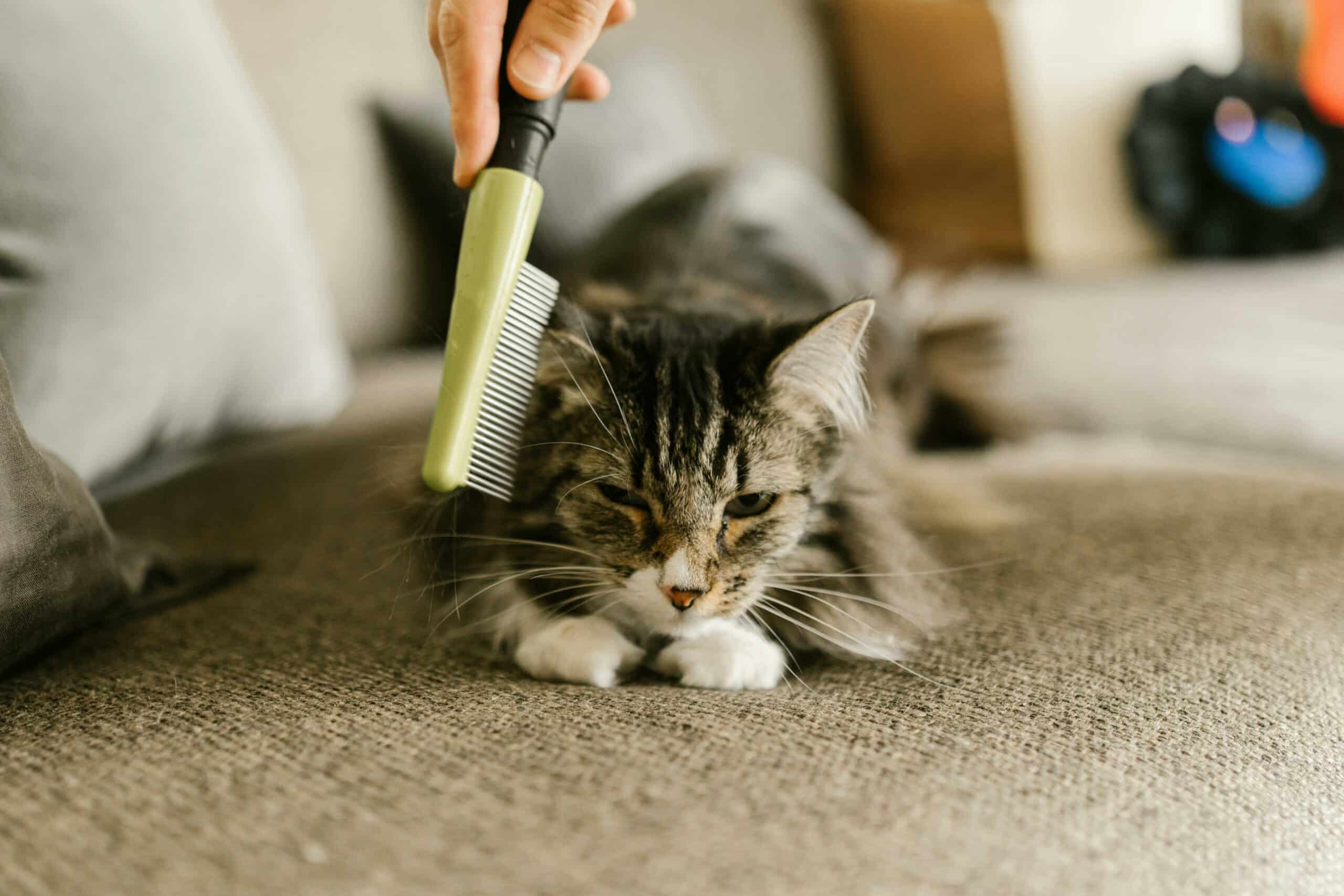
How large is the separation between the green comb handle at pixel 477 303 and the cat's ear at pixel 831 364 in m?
0.26

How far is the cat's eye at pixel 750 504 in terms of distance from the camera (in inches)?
35.2

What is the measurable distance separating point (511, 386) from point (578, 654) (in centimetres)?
25

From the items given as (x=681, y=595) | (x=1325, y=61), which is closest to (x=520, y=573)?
(x=681, y=595)

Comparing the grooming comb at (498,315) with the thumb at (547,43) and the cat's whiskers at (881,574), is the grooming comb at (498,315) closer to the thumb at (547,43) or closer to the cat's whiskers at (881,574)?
the thumb at (547,43)

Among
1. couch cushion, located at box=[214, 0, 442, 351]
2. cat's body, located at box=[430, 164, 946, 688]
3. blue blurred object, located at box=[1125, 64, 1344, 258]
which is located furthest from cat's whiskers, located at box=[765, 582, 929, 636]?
blue blurred object, located at box=[1125, 64, 1344, 258]

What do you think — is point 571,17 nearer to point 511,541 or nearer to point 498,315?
point 498,315

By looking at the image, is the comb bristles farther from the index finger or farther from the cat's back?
the cat's back

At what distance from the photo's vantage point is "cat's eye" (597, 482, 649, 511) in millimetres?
880

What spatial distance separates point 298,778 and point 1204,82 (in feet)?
9.02

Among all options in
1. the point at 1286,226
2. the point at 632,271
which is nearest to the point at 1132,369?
the point at 632,271

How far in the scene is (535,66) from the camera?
2.73ft

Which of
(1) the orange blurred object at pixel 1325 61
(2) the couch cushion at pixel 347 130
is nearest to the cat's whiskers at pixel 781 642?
(2) the couch cushion at pixel 347 130

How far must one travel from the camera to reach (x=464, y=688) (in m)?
0.74

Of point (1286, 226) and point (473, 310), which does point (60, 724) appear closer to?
point (473, 310)
